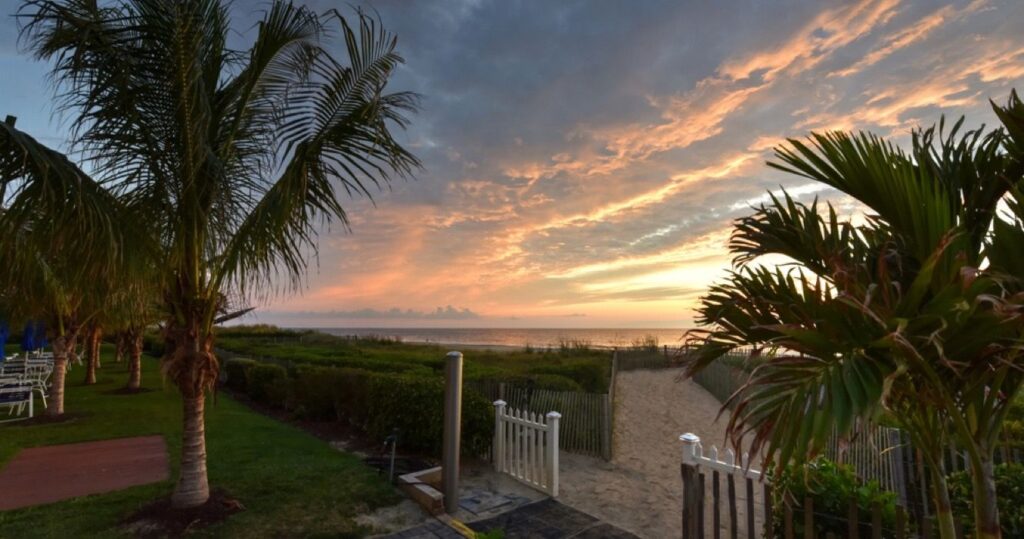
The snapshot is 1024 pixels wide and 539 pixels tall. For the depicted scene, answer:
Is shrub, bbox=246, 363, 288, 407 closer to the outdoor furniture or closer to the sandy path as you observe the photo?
the outdoor furniture

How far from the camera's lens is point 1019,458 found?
479 centimetres

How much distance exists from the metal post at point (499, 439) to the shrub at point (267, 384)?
718cm

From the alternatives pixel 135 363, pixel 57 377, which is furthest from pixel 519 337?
pixel 57 377

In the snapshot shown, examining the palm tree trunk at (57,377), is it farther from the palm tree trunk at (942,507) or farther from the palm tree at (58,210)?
the palm tree trunk at (942,507)

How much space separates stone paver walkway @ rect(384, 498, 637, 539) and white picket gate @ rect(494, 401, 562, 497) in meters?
0.65

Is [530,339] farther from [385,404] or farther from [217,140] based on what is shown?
[217,140]

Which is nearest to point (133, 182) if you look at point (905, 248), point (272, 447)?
point (272, 447)

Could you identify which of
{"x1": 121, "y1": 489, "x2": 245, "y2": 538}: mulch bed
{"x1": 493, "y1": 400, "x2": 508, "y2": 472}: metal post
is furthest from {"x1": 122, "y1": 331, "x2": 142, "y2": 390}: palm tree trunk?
{"x1": 493, "y1": 400, "x2": 508, "y2": 472}: metal post

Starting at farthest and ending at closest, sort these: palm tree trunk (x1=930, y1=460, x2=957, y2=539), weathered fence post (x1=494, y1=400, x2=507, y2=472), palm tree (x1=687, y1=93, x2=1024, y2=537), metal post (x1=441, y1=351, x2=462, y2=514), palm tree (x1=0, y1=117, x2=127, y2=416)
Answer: weathered fence post (x1=494, y1=400, x2=507, y2=472), metal post (x1=441, y1=351, x2=462, y2=514), palm tree (x1=0, y1=117, x2=127, y2=416), palm tree trunk (x1=930, y1=460, x2=957, y2=539), palm tree (x1=687, y1=93, x2=1024, y2=537)

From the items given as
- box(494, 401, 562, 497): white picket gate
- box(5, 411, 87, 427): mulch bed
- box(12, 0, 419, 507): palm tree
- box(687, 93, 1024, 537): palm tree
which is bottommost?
box(5, 411, 87, 427): mulch bed

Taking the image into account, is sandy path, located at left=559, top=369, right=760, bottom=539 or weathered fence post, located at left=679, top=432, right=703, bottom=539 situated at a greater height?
weathered fence post, located at left=679, top=432, right=703, bottom=539

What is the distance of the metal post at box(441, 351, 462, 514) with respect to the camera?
5.32 metres

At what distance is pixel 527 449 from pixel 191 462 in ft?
13.0

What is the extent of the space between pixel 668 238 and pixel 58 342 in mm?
14417
